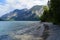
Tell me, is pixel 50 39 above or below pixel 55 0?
below

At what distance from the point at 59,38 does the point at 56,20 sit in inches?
728

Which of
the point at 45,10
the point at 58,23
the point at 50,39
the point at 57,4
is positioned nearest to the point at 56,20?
the point at 58,23

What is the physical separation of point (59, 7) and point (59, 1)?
1190 mm

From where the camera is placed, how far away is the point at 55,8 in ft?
129

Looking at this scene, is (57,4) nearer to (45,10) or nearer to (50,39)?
(50,39)

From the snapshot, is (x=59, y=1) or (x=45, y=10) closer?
(x=59, y=1)

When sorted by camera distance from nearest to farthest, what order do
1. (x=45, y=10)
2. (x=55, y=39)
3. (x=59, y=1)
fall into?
(x=55, y=39)
(x=59, y=1)
(x=45, y=10)

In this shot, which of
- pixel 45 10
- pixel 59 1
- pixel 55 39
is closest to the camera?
pixel 55 39

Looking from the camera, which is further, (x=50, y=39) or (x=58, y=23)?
(x=58, y=23)

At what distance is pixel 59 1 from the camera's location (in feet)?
126

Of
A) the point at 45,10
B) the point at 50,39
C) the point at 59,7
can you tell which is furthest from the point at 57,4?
the point at 45,10

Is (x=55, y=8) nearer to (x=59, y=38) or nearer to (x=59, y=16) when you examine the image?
(x=59, y=16)

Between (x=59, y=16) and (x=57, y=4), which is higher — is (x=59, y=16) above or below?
below

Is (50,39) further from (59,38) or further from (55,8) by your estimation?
(55,8)
